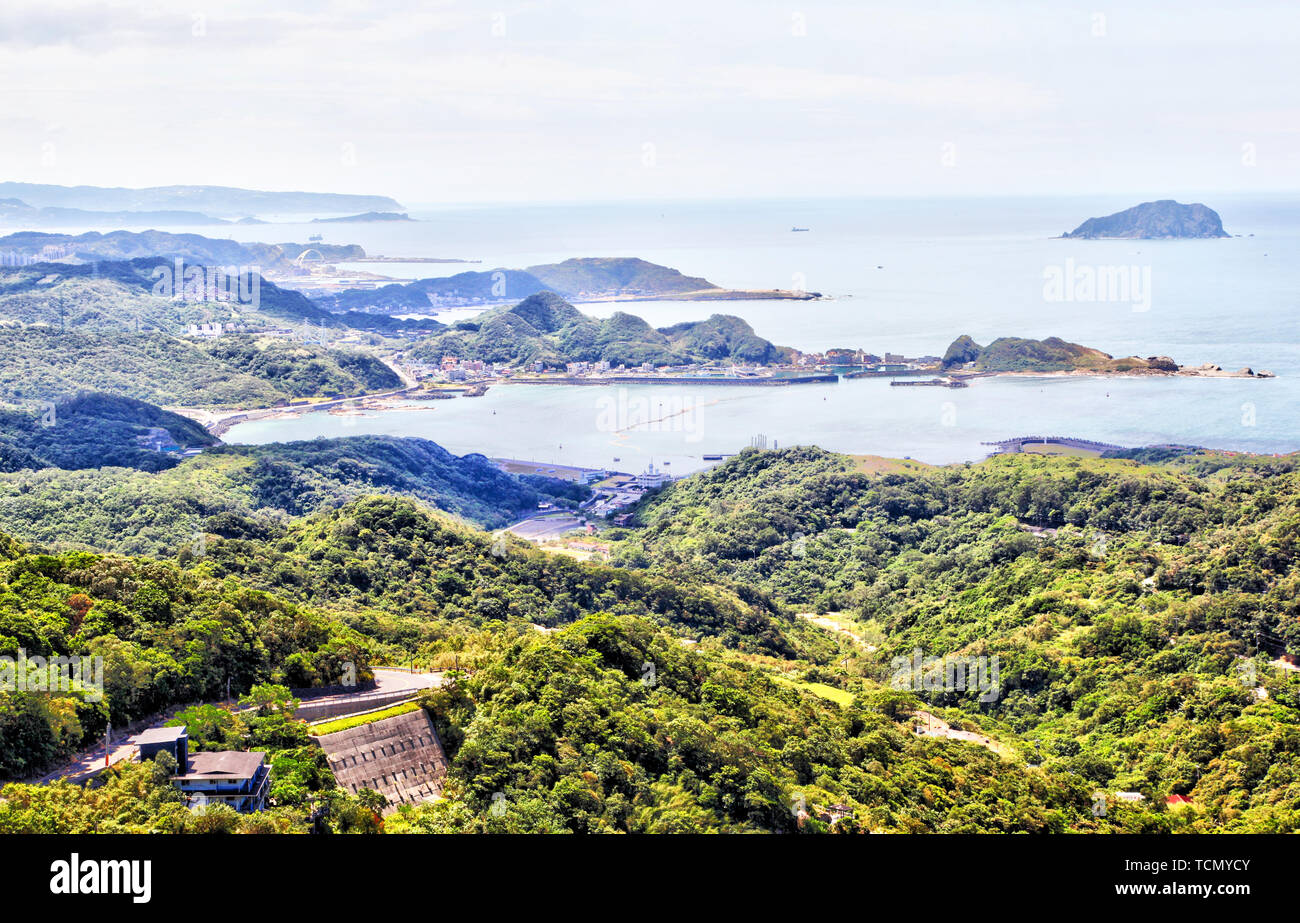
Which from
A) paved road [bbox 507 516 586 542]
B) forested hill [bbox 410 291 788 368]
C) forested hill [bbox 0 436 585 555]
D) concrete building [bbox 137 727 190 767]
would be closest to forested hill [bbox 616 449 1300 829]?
paved road [bbox 507 516 586 542]

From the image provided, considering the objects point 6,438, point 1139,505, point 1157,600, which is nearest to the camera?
point 1157,600

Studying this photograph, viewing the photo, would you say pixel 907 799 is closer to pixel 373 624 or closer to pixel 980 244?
pixel 373 624

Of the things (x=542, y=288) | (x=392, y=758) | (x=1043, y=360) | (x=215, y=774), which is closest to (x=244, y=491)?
(x=392, y=758)

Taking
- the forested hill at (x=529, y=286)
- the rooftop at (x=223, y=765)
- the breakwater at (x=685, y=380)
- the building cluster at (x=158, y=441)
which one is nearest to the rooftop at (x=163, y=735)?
the rooftop at (x=223, y=765)

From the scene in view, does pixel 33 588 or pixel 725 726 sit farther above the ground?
pixel 33 588

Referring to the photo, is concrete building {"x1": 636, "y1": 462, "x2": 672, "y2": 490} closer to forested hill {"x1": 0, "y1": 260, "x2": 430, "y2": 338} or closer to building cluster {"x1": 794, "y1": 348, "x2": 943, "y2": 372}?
building cluster {"x1": 794, "y1": 348, "x2": 943, "y2": 372}

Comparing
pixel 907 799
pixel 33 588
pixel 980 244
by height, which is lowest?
pixel 907 799
